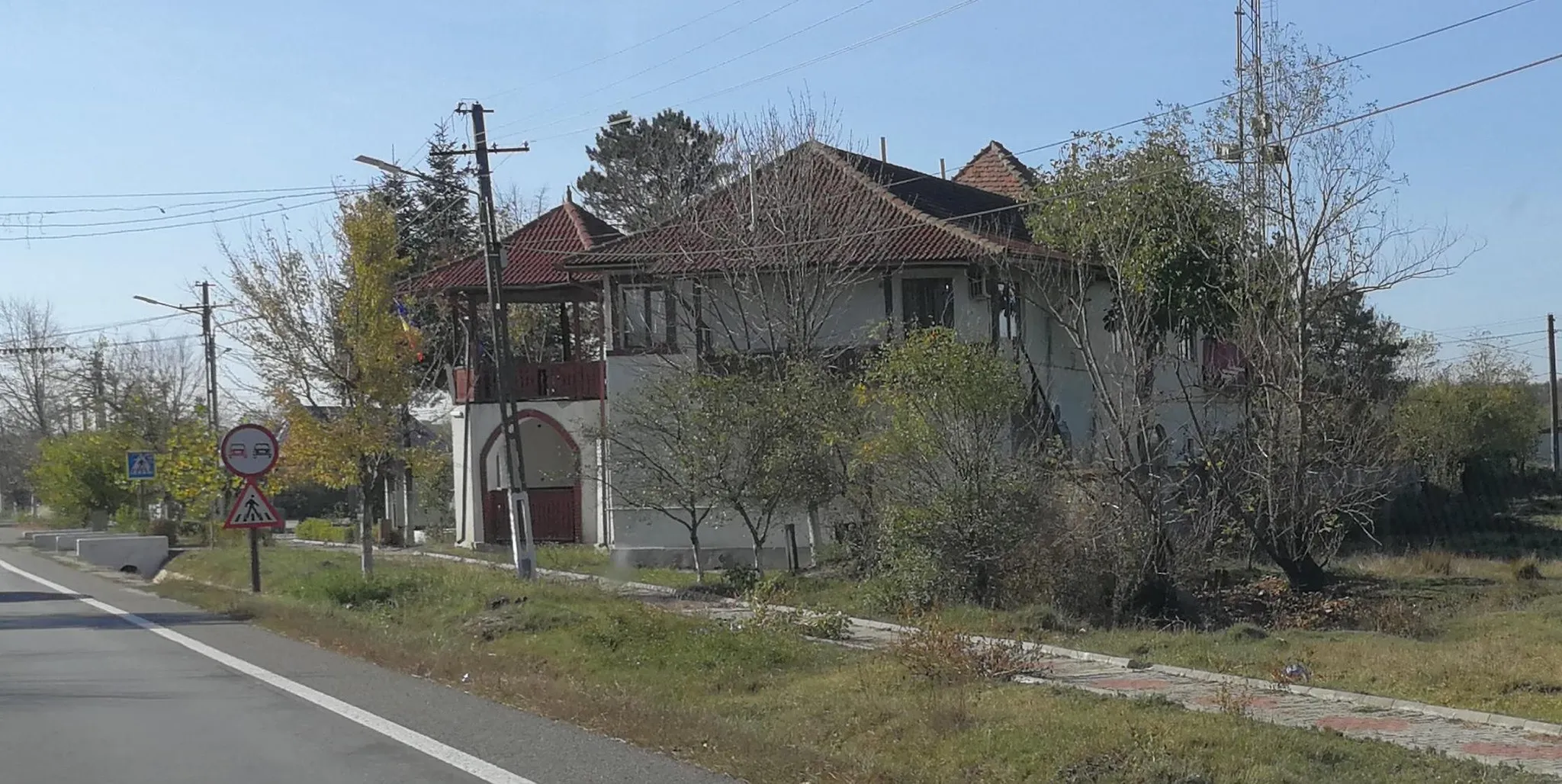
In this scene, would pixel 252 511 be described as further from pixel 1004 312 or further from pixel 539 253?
pixel 539 253

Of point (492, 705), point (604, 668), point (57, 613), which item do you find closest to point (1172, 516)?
point (604, 668)

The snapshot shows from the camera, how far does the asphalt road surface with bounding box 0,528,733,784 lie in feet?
28.0

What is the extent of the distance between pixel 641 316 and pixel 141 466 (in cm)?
1322

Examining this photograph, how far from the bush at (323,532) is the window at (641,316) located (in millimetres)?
15054

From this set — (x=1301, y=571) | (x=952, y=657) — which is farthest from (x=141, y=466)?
(x=952, y=657)

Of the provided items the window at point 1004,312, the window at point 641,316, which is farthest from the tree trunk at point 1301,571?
the window at point 641,316

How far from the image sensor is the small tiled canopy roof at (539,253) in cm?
3266

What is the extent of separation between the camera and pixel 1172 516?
21.2m

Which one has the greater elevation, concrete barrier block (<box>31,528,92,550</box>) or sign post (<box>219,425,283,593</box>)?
sign post (<box>219,425,283,593</box>)

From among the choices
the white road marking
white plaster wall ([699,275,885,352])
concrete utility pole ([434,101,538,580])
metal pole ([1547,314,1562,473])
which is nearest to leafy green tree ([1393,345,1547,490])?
metal pole ([1547,314,1562,473])

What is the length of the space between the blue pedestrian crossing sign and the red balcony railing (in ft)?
25.5

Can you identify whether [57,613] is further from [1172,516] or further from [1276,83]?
[1276,83]

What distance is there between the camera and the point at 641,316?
2930 cm

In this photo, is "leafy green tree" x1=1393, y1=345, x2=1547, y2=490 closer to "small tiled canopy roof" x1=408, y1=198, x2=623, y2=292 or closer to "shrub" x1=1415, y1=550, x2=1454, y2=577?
"shrub" x1=1415, y1=550, x2=1454, y2=577
